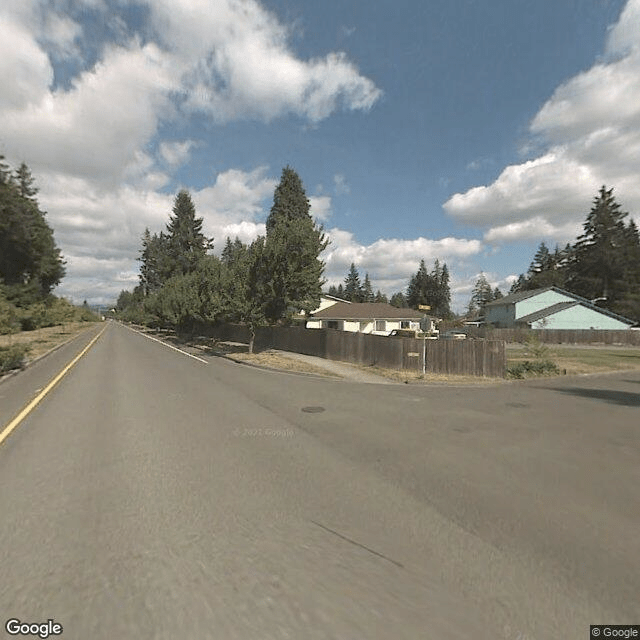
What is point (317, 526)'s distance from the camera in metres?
3.74

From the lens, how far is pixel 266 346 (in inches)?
1136

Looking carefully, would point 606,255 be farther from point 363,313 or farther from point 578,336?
point 363,313

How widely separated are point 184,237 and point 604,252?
68.0m

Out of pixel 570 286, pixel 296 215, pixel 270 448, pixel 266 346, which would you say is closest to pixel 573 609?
pixel 270 448

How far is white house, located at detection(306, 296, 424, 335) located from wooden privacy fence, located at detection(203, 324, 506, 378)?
1879 centimetres

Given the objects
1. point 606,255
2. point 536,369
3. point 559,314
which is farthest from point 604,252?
point 536,369

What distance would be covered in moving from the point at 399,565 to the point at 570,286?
3397 inches

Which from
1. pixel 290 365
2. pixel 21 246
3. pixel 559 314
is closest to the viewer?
pixel 290 365

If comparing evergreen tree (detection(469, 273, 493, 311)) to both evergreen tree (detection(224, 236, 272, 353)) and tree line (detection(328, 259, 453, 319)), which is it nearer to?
tree line (detection(328, 259, 453, 319))

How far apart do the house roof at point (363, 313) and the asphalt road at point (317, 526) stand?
34813 millimetres

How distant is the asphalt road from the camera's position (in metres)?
2.58

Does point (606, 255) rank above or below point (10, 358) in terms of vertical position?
above

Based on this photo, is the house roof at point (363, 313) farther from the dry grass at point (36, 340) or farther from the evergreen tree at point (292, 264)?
the dry grass at point (36, 340)

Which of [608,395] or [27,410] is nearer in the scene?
[27,410]
